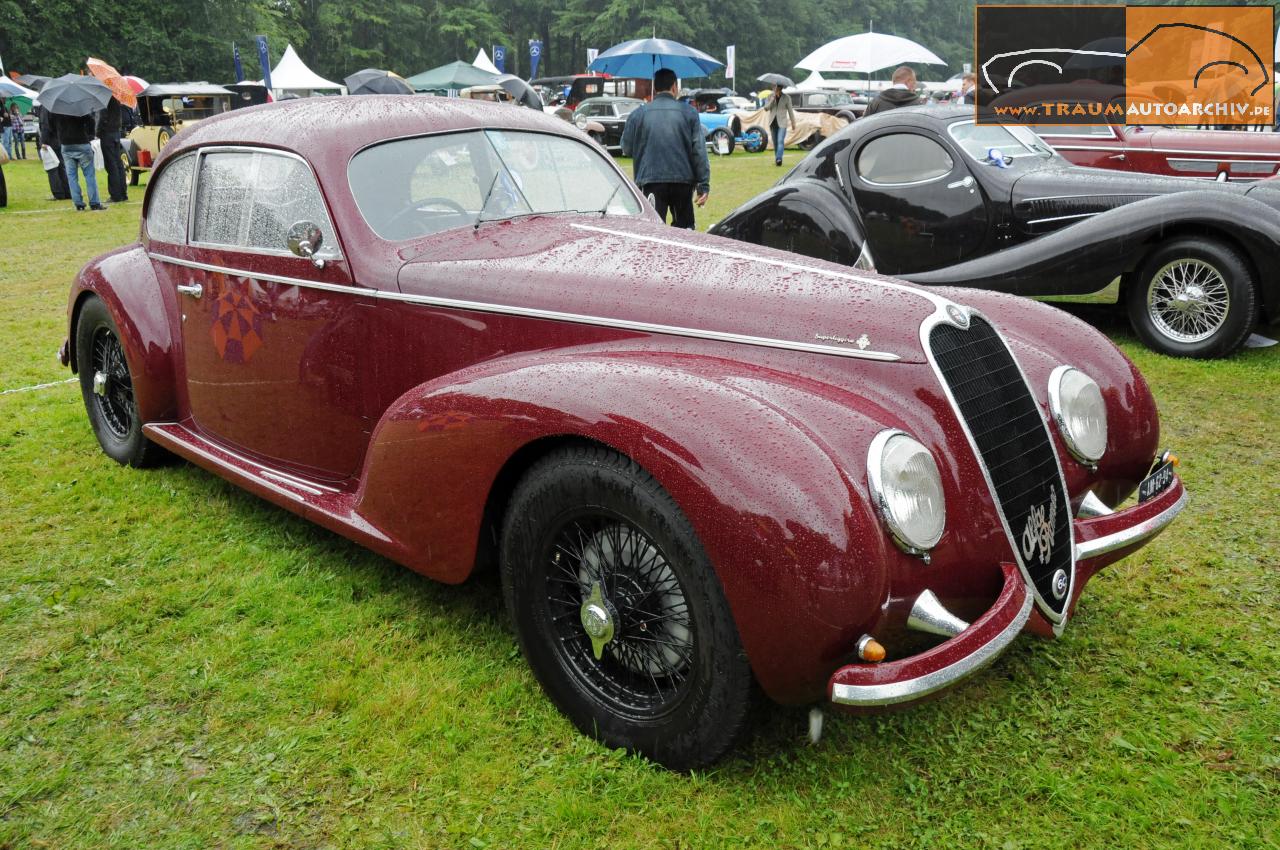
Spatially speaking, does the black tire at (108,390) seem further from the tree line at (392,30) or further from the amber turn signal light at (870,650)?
the tree line at (392,30)

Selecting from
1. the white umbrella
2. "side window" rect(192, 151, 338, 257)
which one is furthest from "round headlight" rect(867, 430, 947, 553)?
the white umbrella

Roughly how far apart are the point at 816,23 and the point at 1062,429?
7339 centimetres

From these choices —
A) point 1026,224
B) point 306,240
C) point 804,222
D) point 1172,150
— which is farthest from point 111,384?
point 1172,150

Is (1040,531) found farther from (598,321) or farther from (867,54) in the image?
(867,54)

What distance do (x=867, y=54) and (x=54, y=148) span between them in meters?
17.8

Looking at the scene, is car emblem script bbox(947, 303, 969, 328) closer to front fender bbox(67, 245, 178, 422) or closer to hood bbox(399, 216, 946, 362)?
hood bbox(399, 216, 946, 362)

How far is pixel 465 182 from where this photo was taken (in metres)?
3.43

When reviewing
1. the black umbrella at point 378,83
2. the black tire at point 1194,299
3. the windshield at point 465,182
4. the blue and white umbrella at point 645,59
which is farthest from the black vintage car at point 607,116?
the windshield at point 465,182

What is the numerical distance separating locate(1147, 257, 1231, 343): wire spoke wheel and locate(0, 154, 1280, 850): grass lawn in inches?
92.3

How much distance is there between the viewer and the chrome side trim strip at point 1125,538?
2.56m

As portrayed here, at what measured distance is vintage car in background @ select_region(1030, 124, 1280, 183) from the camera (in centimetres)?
948

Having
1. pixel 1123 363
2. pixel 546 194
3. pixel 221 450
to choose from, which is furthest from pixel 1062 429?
pixel 221 450

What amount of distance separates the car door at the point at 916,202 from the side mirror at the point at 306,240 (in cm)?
465

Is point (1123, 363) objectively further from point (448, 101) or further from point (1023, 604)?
point (448, 101)
